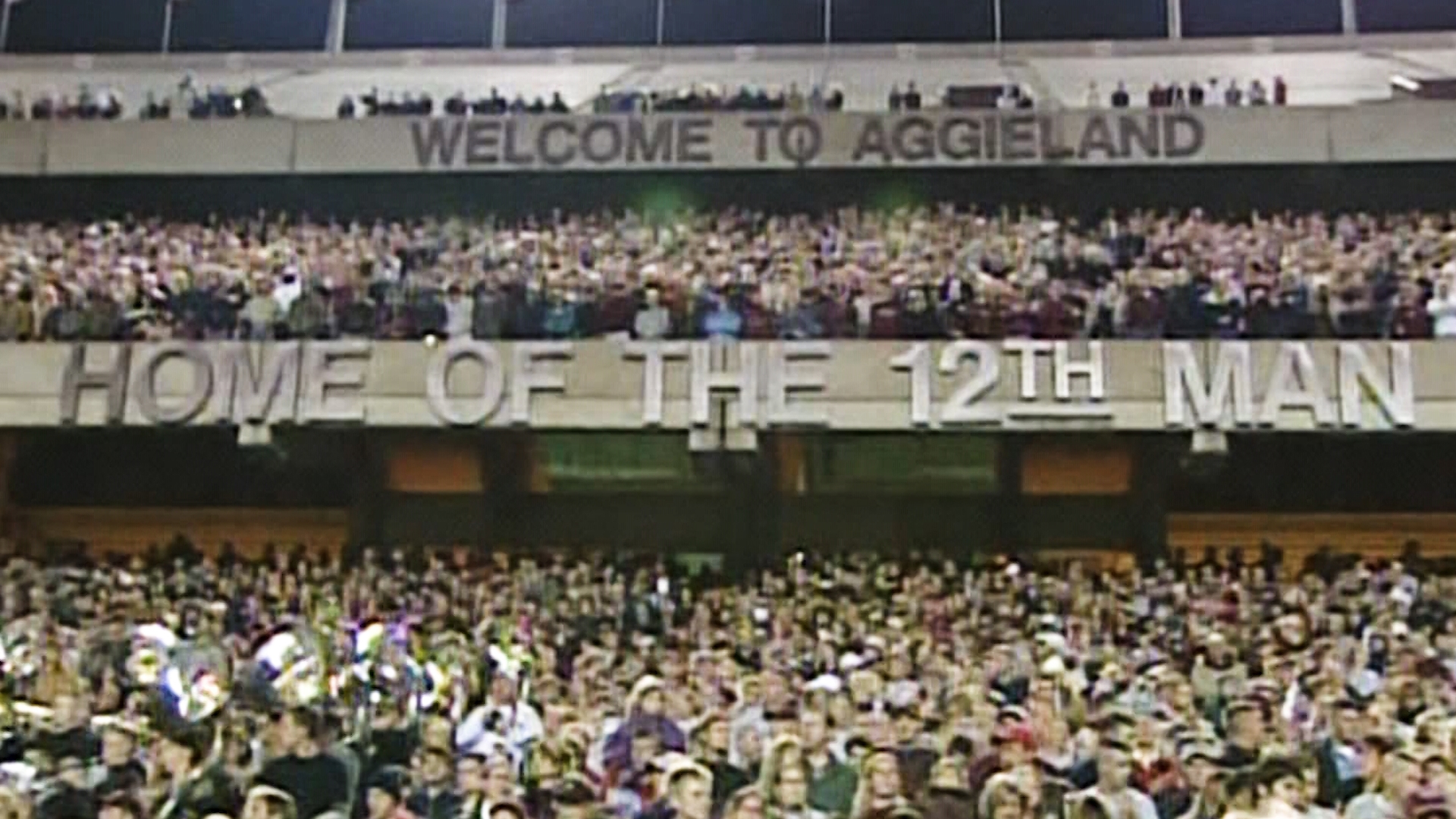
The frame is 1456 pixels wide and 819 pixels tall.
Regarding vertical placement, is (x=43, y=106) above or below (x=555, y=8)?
below

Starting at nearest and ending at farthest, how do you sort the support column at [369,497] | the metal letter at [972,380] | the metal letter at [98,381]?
1. the metal letter at [972,380]
2. the metal letter at [98,381]
3. the support column at [369,497]

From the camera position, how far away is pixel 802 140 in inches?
1063

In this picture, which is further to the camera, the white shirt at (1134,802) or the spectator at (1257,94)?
the spectator at (1257,94)

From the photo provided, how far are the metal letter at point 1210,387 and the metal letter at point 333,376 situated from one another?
7.61 metres

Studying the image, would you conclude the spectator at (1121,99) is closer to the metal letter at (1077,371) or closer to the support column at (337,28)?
the metal letter at (1077,371)

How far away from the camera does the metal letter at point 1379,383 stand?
19891mm

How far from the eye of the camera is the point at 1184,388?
797 inches

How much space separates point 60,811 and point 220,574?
35.1ft

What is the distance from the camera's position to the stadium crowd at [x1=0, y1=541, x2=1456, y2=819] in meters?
9.05

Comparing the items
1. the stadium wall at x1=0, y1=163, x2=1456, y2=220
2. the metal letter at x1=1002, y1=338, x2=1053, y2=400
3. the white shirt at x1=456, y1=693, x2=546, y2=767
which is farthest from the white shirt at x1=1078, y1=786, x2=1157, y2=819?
the stadium wall at x1=0, y1=163, x2=1456, y2=220

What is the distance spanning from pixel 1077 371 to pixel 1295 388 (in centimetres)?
202

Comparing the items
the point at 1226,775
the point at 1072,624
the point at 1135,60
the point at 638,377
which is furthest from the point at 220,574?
the point at 1135,60

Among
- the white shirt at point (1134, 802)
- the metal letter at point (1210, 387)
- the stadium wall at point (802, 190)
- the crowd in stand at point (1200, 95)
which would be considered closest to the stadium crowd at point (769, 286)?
the metal letter at point (1210, 387)

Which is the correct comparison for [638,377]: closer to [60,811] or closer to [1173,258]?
[1173,258]
